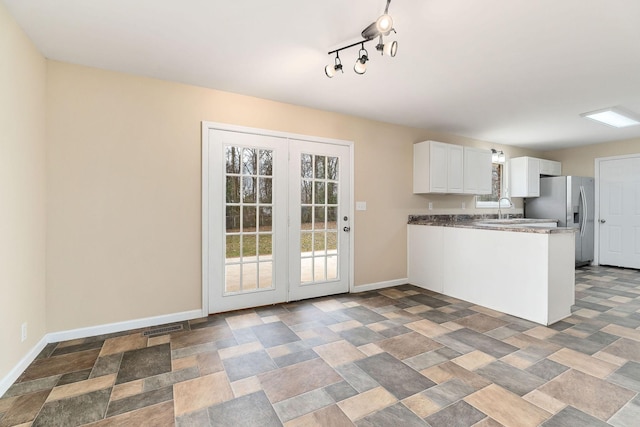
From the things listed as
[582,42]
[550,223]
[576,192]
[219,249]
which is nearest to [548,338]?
[582,42]

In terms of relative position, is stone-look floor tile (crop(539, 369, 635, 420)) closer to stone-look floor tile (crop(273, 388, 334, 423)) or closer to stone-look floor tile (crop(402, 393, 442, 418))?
stone-look floor tile (crop(402, 393, 442, 418))

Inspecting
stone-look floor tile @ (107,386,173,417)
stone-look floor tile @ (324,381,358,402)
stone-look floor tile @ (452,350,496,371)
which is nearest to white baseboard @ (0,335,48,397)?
stone-look floor tile @ (107,386,173,417)

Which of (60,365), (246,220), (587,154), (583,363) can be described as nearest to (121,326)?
(60,365)

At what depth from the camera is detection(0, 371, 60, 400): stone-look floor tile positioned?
1.98 meters

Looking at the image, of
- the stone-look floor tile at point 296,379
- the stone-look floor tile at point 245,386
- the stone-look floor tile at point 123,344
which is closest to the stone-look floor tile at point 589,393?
the stone-look floor tile at point 296,379

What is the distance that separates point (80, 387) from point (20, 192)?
142 cm

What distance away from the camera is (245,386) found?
2.06 metres

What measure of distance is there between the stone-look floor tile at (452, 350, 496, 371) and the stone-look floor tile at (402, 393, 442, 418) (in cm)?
56

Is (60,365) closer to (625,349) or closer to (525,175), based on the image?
(625,349)

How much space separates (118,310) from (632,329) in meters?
4.88

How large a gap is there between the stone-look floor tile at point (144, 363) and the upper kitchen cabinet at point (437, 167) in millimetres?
3894

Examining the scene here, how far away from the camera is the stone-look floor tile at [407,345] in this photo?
2.52m

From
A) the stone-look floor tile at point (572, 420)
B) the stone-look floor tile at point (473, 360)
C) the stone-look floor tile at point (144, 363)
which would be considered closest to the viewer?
the stone-look floor tile at point (572, 420)

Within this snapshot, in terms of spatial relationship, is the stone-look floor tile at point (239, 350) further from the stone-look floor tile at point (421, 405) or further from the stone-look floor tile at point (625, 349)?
the stone-look floor tile at point (625, 349)
